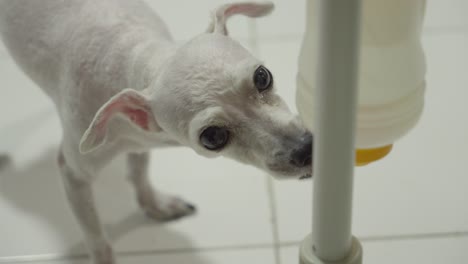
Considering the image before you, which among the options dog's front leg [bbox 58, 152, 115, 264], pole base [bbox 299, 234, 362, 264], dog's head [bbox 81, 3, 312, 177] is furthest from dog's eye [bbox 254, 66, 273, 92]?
dog's front leg [bbox 58, 152, 115, 264]

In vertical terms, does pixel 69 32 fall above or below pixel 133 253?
above

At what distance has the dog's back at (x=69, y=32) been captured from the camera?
983mm

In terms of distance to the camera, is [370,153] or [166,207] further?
[166,207]

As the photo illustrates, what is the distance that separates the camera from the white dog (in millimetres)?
814

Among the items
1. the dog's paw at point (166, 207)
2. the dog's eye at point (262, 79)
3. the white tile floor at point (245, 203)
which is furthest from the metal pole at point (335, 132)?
the dog's paw at point (166, 207)

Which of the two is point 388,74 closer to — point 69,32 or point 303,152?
point 303,152

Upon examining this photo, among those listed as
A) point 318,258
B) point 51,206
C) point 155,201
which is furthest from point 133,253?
point 318,258

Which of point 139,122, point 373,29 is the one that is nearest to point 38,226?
point 139,122

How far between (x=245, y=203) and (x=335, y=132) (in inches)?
25.0

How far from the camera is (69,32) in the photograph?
1011 mm

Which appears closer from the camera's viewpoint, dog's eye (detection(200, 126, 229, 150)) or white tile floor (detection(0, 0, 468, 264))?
dog's eye (detection(200, 126, 229, 150))

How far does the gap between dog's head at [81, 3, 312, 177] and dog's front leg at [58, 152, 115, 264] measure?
0.21 metres

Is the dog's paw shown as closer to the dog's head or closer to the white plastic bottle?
the dog's head

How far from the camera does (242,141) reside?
2.75ft
